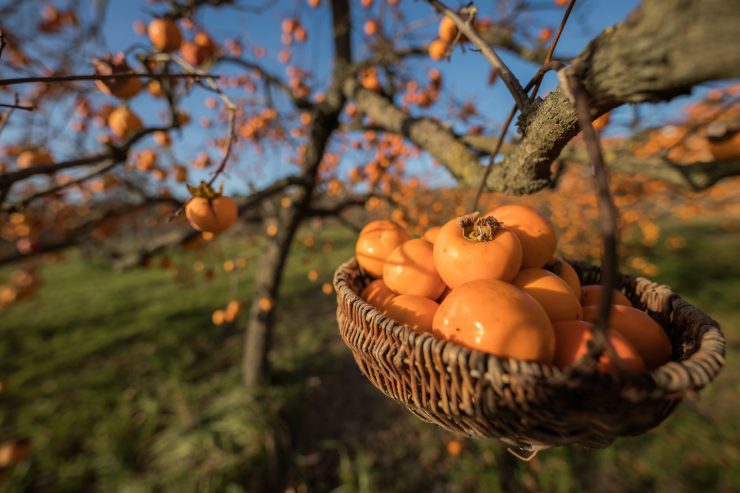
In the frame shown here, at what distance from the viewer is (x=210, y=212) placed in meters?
1.34

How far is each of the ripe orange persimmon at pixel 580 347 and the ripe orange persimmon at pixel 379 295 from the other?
0.53 metres

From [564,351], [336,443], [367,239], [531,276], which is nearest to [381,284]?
[367,239]

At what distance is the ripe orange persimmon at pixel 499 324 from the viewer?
726mm

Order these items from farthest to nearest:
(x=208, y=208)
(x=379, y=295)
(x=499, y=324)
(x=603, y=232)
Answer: (x=208, y=208)
(x=379, y=295)
(x=499, y=324)
(x=603, y=232)

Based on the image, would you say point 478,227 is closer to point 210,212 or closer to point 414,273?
point 414,273

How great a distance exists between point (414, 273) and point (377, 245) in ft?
0.84

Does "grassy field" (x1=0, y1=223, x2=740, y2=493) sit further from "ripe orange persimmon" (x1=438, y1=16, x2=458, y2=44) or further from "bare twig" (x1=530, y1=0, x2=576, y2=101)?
"bare twig" (x1=530, y1=0, x2=576, y2=101)

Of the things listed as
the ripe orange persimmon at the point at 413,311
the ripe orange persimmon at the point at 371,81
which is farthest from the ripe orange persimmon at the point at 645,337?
the ripe orange persimmon at the point at 371,81

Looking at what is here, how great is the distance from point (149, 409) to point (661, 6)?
4.91m

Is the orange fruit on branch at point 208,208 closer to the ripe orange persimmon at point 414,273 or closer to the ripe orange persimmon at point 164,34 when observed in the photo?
the ripe orange persimmon at point 414,273

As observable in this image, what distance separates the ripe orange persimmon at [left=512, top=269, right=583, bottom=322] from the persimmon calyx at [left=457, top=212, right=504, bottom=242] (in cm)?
20

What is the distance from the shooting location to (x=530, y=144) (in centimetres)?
90

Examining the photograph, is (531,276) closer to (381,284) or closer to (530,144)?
(530,144)

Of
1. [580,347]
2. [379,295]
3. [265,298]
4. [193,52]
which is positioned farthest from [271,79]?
[580,347]
